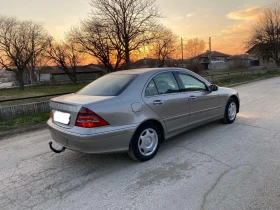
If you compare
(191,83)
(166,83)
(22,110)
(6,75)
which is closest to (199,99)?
(191,83)

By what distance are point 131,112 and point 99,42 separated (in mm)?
27429

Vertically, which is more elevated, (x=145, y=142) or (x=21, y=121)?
(x=21, y=121)

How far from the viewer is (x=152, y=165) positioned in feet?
10.9

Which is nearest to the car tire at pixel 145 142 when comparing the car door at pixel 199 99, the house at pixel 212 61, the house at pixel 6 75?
the car door at pixel 199 99

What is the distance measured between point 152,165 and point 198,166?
70cm

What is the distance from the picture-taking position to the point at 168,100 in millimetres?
3742

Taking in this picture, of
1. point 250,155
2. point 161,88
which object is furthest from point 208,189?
point 161,88

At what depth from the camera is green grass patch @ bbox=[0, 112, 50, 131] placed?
555 cm

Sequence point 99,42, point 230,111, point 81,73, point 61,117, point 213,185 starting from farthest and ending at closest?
point 81,73 < point 99,42 < point 230,111 < point 61,117 < point 213,185

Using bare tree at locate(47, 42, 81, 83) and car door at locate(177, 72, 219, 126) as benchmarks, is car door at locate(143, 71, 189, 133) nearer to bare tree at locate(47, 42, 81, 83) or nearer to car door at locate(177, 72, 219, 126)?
car door at locate(177, 72, 219, 126)

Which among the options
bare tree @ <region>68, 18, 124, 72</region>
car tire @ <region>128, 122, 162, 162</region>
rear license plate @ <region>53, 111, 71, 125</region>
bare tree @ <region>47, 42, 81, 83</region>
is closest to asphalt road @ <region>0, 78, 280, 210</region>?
car tire @ <region>128, 122, 162, 162</region>

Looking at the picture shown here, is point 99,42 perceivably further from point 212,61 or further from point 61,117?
point 212,61

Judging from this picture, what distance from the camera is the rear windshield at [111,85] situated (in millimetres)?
3396

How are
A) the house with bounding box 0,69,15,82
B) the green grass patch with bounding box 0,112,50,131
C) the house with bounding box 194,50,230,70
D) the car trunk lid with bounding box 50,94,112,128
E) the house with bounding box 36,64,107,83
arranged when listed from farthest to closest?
1. the house with bounding box 0,69,15,82
2. the house with bounding box 36,64,107,83
3. the house with bounding box 194,50,230,70
4. the green grass patch with bounding box 0,112,50,131
5. the car trunk lid with bounding box 50,94,112,128
